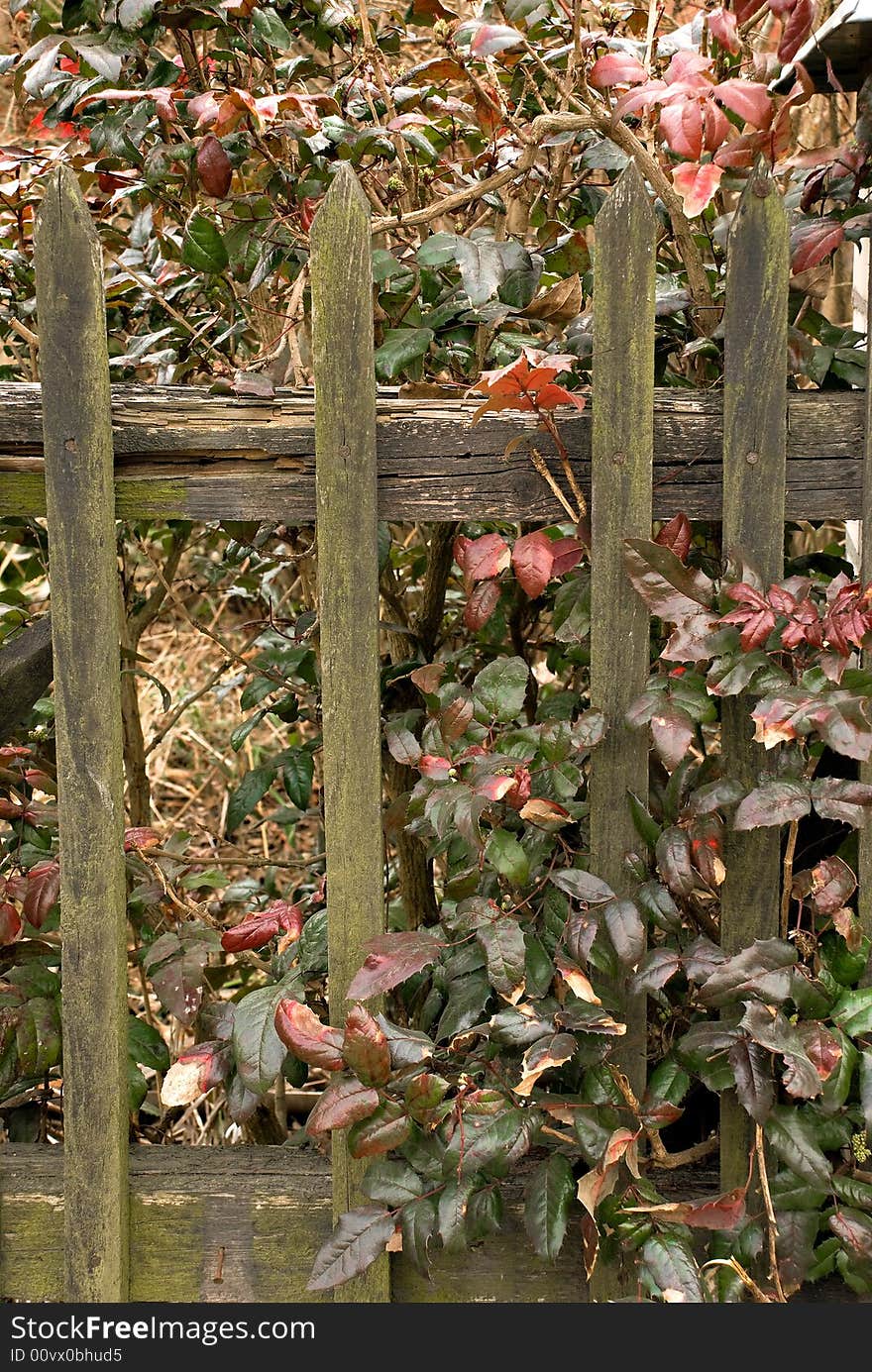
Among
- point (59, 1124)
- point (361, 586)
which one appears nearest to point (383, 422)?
point (361, 586)

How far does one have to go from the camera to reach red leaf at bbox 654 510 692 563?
1677 mm

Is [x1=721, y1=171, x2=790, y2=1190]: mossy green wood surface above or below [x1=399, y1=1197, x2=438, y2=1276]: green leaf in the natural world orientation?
above

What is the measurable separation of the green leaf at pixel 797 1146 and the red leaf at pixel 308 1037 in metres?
0.60

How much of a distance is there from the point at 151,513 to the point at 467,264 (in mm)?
571

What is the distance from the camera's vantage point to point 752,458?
1.66 meters

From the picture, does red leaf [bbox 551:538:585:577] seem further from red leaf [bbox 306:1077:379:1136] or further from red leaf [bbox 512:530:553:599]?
red leaf [bbox 306:1077:379:1136]

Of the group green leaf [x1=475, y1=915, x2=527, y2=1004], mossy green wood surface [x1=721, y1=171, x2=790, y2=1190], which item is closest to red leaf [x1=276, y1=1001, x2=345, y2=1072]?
green leaf [x1=475, y1=915, x2=527, y2=1004]

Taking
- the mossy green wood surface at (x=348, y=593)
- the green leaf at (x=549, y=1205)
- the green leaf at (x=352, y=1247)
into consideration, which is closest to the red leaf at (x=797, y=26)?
the mossy green wood surface at (x=348, y=593)

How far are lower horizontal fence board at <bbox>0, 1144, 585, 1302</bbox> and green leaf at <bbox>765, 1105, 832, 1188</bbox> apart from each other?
1.24 ft

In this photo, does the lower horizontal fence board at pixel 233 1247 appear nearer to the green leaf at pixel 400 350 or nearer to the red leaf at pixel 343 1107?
the red leaf at pixel 343 1107

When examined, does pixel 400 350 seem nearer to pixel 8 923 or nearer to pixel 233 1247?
pixel 8 923

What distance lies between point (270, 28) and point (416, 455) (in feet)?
2.64

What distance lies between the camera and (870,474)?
169cm

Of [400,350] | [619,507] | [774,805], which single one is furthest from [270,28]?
[774,805]
